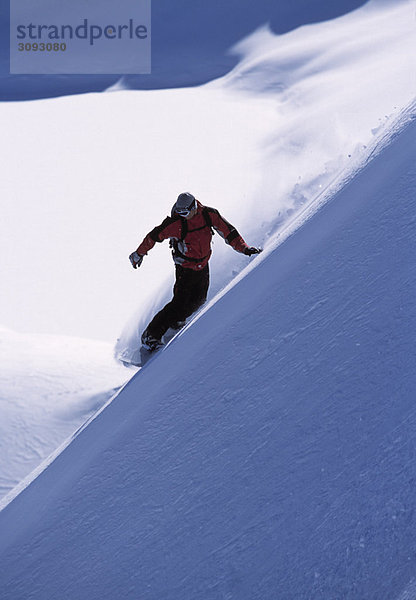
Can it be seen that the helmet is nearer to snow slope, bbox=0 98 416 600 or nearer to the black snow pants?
the black snow pants

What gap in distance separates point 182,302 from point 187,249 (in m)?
0.38

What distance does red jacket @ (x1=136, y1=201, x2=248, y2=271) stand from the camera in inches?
137

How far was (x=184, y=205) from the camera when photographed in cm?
335

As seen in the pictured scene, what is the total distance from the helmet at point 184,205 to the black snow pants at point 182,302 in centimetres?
47

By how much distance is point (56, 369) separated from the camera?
159 inches

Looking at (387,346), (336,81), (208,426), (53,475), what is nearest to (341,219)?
(387,346)

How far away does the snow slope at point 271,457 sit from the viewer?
1559 mm

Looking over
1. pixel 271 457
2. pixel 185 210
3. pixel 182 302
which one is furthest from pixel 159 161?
pixel 271 457

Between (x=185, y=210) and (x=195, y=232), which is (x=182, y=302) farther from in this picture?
(x=185, y=210)

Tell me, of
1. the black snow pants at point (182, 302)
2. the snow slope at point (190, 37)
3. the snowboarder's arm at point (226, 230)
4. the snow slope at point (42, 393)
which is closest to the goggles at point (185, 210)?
the snowboarder's arm at point (226, 230)

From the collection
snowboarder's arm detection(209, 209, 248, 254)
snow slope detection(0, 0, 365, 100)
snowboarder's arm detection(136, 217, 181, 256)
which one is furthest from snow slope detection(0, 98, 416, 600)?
snow slope detection(0, 0, 365, 100)

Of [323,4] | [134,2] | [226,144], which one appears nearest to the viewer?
[226,144]

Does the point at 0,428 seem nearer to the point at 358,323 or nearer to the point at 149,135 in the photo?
the point at 358,323

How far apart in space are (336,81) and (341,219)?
28.5 feet
